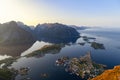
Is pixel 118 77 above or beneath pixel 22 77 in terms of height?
above

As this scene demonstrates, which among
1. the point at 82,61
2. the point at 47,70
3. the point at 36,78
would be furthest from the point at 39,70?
the point at 82,61

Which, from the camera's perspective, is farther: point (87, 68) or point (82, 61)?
point (82, 61)

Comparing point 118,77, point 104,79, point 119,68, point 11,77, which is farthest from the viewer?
point 11,77

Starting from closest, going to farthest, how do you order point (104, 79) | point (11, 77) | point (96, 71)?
point (104, 79), point (11, 77), point (96, 71)

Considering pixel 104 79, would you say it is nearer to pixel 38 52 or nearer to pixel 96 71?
pixel 96 71

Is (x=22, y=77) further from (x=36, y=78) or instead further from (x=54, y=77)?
(x=54, y=77)

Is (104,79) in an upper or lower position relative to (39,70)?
upper

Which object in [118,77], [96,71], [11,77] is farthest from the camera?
[96,71]

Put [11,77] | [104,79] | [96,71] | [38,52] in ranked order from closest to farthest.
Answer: [104,79]
[11,77]
[96,71]
[38,52]

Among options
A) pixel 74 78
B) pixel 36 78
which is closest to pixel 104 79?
pixel 74 78
